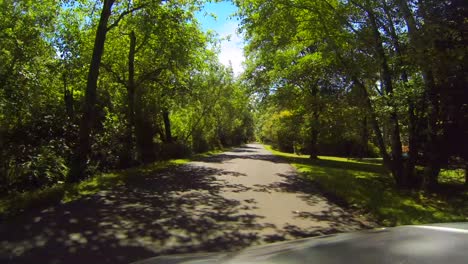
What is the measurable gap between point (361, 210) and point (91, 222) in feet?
21.3

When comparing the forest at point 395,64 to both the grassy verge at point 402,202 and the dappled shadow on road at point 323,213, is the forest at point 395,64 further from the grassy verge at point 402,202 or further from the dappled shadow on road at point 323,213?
the dappled shadow on road at point 323,213

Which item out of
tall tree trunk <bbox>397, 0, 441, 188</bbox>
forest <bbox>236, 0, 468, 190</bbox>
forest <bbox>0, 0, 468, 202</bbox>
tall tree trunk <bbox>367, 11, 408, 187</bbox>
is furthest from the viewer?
tall tree trunk <bbox>367, 11, 408, 187</bbox>

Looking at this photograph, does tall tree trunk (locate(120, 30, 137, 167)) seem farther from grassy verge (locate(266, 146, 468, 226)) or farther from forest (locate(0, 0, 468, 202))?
grassy verge (locate(266, 146, 468, 226))

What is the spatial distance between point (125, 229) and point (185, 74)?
19.5m

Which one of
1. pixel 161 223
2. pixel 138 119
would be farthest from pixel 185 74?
pixel 161 223

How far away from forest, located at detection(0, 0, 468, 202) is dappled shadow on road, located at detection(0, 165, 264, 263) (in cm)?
473

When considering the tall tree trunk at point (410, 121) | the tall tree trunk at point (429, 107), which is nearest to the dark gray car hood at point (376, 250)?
the tall tree trunk at point (429, 107)

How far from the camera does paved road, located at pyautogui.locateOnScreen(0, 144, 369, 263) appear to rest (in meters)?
6.31

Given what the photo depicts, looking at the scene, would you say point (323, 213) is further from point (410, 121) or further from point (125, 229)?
point (410, 121)

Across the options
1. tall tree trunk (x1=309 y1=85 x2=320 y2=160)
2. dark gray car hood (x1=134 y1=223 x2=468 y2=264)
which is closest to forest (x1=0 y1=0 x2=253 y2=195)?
tall tree trunk (x1=309 y1=85 x2=320 y2=160)

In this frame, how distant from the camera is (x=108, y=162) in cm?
2088

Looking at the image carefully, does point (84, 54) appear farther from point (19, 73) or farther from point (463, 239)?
point (463, 239)

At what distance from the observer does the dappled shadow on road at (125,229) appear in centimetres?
614

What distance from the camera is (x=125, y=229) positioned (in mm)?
7617
